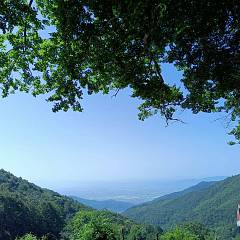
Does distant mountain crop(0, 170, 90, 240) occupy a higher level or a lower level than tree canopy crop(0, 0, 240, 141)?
lower

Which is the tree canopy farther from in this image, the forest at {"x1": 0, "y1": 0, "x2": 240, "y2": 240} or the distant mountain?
the distant mountain

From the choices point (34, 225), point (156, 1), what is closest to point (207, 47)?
point (156, 1)

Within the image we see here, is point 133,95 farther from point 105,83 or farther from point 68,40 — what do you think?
point 68,40

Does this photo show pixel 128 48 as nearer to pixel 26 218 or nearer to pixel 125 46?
pixel 125 46

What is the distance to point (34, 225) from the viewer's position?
158m

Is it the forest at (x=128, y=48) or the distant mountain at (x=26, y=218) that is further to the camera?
the distant mountain at (x=26, y=218)

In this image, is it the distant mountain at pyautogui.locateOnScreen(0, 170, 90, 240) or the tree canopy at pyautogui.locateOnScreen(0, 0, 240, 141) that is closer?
the tree canopy at pyautogui.locateOnScreen(0, 0, 240, 141)

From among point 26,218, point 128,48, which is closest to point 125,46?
point 128,48

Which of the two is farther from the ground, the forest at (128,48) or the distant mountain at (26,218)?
the forest at (128,48)

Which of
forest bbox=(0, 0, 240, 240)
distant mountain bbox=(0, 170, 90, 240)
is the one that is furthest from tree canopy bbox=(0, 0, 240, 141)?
distant mountain bbox=(0, 170, 90, 240)

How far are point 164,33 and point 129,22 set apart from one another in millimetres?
1540

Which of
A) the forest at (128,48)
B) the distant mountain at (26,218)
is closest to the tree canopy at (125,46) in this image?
the forest at (128,48)

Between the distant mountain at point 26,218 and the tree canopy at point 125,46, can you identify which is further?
the distant mountain at point 26,218

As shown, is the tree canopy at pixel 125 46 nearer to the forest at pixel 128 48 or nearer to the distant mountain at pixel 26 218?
the forest at pixel 128 48
